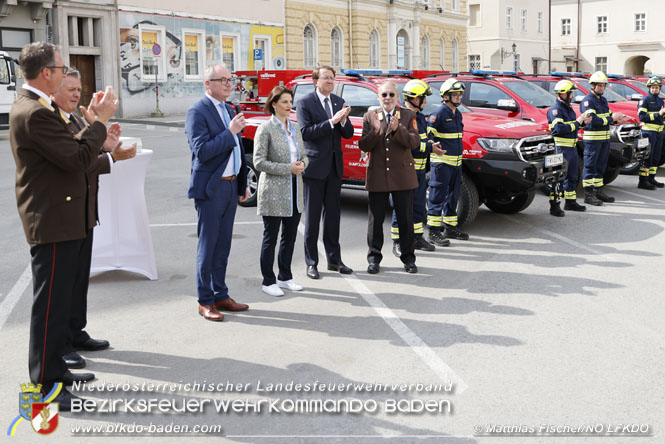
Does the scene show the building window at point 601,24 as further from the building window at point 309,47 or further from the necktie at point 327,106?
the necktie at point 327,106

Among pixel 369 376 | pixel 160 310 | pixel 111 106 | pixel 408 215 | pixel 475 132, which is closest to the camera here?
pixel 111 106

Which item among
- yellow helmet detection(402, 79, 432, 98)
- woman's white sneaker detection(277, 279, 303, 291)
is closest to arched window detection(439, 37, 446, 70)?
yellow helmet detection(402, 79, 432, 98)

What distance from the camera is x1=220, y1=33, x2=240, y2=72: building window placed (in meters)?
35.6

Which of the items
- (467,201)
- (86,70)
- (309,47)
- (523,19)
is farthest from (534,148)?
(523,19)

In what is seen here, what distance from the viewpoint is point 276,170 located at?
662cm

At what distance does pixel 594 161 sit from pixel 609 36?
198 feet

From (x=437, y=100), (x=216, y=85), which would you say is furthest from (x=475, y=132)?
(x=216, y=85)

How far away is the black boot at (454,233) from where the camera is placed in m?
9.04

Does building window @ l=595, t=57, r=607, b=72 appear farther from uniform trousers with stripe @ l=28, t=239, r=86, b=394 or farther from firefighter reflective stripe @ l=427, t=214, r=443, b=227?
uniform trousers with stripe @ l=28, t=239, r=86, b=394

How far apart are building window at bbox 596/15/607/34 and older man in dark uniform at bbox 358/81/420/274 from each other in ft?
214

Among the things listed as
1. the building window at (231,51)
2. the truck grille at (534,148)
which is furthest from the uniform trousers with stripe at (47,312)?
the building window at (231,51)

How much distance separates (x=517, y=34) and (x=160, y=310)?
189 ft

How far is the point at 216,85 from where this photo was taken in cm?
585

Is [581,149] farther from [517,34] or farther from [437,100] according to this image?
[517,34]
